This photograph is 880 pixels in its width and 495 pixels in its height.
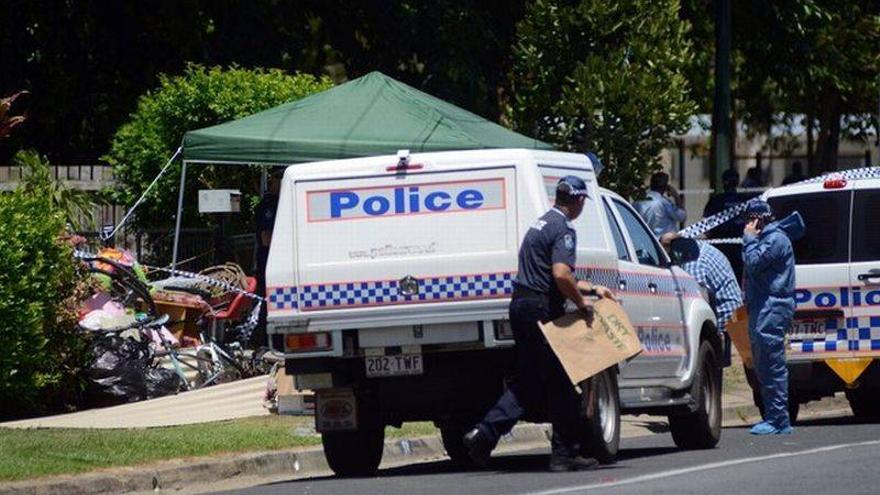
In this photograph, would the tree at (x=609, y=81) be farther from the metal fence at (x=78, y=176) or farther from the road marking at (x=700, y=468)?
the road marking at (x=700, y=468)

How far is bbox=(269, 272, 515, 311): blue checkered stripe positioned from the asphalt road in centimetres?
112

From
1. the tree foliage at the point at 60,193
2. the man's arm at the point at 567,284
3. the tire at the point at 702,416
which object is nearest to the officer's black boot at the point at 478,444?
the man's arm at the point at 567,284

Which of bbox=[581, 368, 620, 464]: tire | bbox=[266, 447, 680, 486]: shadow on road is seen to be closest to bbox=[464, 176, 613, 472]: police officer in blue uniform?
bbox=[581, 368, 620, 464]: tire

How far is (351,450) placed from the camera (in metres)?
14.2

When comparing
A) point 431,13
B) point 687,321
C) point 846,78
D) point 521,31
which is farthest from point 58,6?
point 687,321

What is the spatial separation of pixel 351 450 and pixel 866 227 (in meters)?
5.16

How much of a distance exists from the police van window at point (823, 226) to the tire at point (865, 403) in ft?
4.85

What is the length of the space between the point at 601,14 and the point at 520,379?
977cm

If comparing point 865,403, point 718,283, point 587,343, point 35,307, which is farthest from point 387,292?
point 865,403

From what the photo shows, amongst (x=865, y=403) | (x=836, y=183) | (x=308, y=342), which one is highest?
(x=836, y=183)

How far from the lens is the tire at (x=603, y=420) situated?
527 inches

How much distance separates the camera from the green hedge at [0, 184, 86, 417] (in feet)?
55.6

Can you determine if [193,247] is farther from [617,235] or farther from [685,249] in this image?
[617,235]

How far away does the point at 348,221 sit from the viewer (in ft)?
44.9
